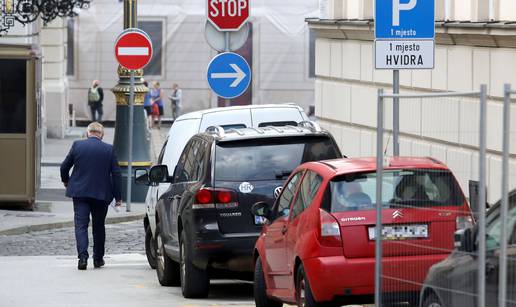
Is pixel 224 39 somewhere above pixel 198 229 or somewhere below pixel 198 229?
above

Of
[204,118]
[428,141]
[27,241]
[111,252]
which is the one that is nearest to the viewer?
[428,141]

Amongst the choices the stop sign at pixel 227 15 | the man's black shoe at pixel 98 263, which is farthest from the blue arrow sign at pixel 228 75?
the man's black shoe at pixel 98 263

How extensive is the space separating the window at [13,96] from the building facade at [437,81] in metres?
4.99

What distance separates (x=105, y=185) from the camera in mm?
17266

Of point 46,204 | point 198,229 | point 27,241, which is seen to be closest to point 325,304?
point 198,229

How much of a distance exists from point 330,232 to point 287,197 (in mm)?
1657

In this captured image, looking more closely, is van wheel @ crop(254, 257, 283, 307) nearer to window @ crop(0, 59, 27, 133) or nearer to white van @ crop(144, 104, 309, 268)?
white van @ crop(144, 104, 309, 268)

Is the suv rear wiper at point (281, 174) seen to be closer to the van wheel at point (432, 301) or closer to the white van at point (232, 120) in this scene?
the white van at point (232, 120)

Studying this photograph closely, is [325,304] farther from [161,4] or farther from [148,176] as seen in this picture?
[161,4]

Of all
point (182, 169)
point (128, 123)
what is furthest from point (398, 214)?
point (128, 123)

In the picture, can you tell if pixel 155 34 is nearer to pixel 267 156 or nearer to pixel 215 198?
pixel 267 156

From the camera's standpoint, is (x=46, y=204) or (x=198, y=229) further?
(x=46, y=204)

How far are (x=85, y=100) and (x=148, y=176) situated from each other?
125 feet

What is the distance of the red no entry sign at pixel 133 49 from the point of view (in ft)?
82.9
